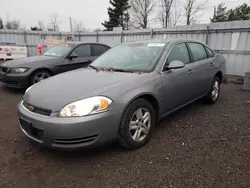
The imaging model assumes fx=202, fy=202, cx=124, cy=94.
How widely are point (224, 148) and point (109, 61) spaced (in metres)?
2.29

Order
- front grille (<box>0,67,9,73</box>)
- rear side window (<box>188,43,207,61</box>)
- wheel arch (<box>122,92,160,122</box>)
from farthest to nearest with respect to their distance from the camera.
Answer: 1. front grille (<box>0,67,9,73</box>)
2. rear side window (<box>188,43,207,61</box>)
3. wheel arch (<box>122,92,160,122</box>)

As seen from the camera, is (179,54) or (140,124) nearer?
(140,124)

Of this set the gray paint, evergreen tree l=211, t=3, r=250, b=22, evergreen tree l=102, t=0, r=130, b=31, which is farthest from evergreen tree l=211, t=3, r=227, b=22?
the gray paint

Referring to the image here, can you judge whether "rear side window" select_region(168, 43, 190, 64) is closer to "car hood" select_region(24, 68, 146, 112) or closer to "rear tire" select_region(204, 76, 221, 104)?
"car hood" select_region(24, 68, 146, 112)

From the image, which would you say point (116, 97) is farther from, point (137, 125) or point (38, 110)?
point (38, 110)

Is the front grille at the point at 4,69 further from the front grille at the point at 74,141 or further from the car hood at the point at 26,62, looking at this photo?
the front grille at the point at 74,141

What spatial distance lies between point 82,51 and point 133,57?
3.48m

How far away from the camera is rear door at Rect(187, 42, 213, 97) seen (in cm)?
393

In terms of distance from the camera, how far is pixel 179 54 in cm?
364

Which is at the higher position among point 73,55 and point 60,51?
point 60,51

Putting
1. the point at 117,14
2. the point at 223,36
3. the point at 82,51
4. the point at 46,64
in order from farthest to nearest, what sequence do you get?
the point at 117,14
the point at 223,36
the point at 82,51
the point at 46,64

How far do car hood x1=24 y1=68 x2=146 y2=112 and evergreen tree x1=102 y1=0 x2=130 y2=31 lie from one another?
36092 millimetres

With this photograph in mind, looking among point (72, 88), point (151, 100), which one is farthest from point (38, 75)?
point (151, 100)

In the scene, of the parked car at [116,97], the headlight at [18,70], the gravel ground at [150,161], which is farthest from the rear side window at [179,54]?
the headlight at [18,70]
